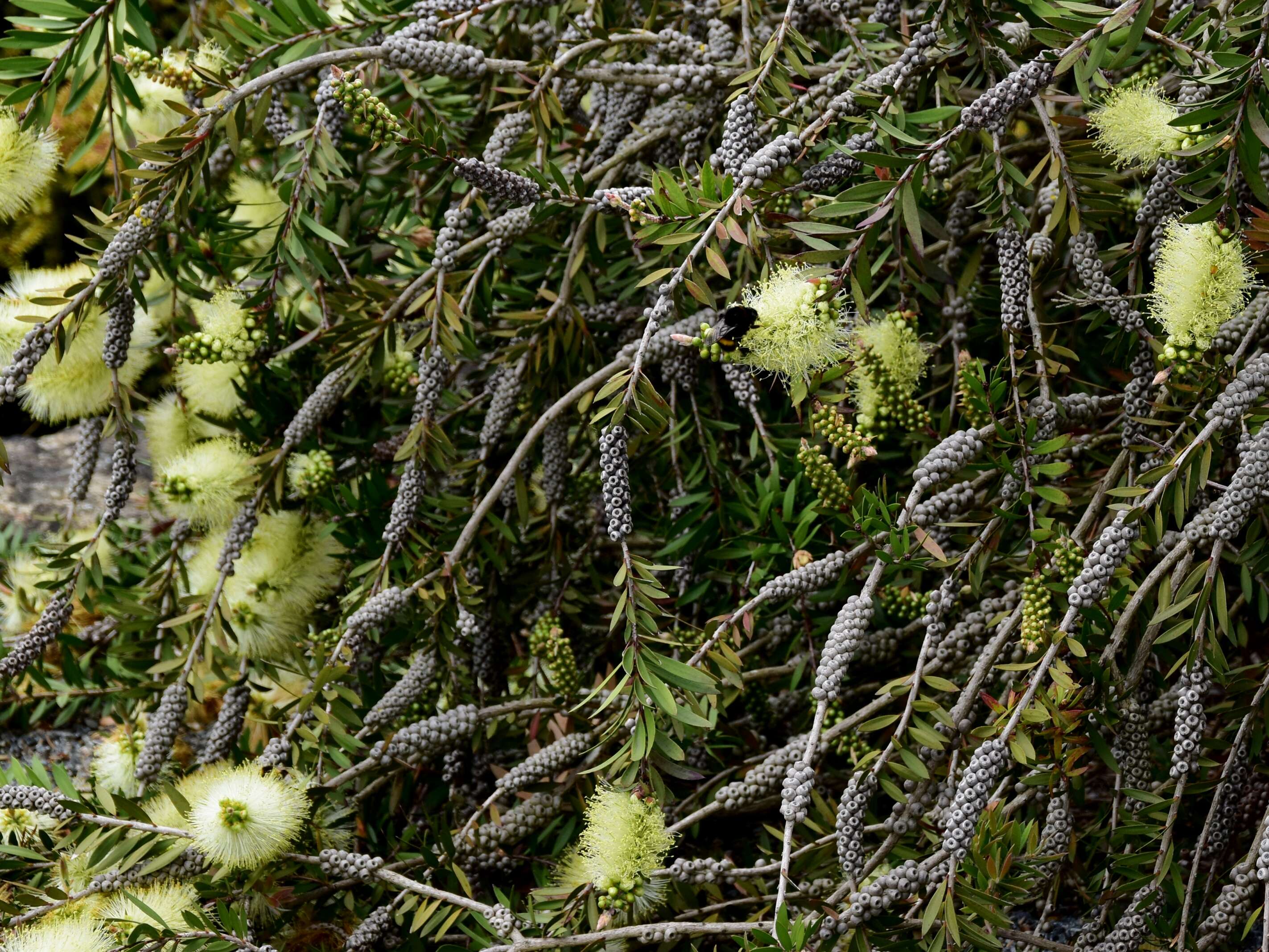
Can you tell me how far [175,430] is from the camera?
5.81ft

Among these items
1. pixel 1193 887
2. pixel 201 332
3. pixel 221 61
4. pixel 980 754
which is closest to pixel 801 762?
pixel 980 754

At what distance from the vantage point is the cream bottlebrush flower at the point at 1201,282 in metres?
1.06

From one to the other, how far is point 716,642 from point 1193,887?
52 centimetres

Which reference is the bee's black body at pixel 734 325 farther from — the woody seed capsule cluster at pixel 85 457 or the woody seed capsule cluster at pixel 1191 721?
the woody seed capsule cluster at pixel 85 457

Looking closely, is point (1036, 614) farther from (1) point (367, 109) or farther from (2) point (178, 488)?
(2) point (178, 488)

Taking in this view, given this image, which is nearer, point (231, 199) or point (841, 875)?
point (841, 875)

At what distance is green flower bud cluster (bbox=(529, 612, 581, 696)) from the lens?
1.42 meters

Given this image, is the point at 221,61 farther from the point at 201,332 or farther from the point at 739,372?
the point at 739,372

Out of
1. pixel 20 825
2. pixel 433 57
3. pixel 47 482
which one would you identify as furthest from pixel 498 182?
pixel 47 482

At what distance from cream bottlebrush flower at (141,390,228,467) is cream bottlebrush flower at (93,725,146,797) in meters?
0.44

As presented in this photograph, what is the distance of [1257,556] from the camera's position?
1.15 m

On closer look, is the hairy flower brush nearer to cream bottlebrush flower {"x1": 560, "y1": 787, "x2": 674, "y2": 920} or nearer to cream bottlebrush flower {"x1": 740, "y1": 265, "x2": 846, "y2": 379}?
cream bottlebrush flower {"x1": 740, "y1": 265, "x2": 846, "y2": 379}

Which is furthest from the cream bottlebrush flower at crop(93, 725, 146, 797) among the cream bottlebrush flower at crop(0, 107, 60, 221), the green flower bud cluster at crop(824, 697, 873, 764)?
the green flower bud cluster at crop(824, 697, 873, 764)

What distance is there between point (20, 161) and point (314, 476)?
0.53 meters
